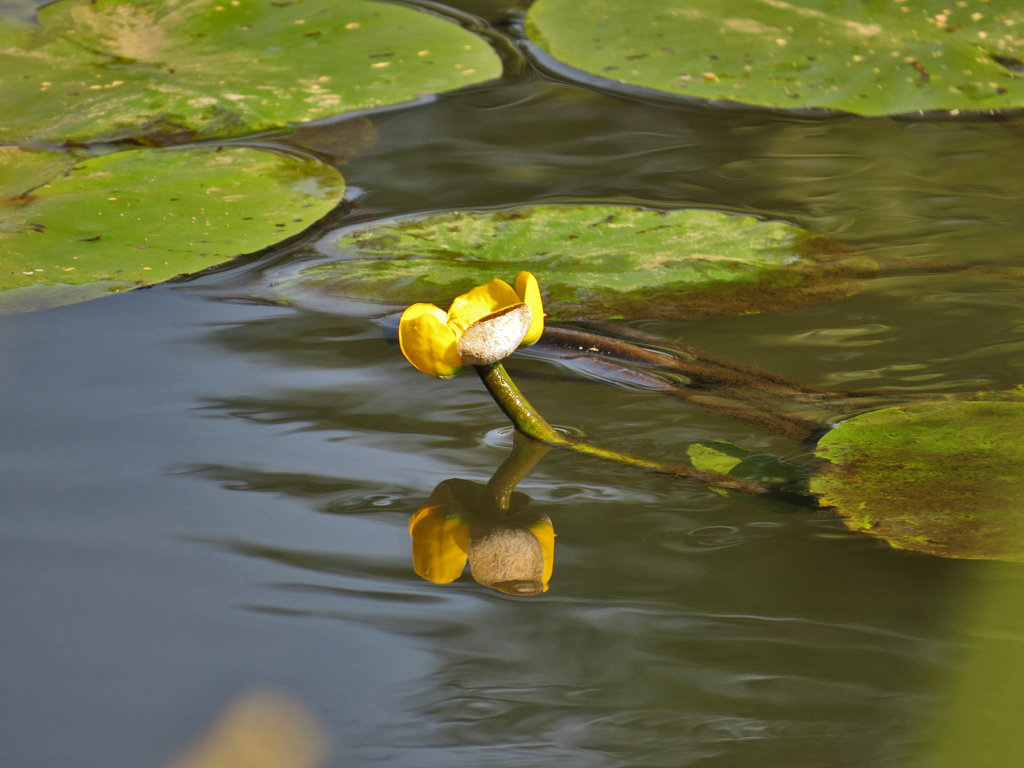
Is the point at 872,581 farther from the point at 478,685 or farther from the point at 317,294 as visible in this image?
the point at 317,294

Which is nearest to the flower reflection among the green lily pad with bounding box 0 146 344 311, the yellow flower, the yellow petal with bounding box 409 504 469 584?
the yellow petal with bounding box 409 504 469 584

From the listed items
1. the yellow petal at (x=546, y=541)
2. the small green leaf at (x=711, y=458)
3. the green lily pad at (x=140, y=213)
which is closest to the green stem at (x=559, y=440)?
the small green leaf at (x=711, y=458)

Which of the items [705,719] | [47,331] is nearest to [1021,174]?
[705,719]

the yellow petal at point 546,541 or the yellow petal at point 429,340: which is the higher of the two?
the yellow petal at point 429,340

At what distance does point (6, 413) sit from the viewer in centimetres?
120

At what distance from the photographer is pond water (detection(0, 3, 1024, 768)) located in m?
0.75

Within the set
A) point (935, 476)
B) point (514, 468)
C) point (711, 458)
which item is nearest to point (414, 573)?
point (514, 468)

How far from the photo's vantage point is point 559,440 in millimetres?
1075

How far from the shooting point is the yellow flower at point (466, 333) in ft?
2.98

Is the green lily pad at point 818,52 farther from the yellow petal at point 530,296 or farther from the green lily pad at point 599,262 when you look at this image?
the yellow petal at point 530,296

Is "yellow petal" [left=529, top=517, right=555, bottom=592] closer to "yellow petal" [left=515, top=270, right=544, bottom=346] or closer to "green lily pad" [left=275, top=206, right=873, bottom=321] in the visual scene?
"yellow petal" [left=515, top=270, right=544, bottom=346]

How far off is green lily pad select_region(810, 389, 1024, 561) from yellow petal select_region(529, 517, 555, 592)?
10.7 inches

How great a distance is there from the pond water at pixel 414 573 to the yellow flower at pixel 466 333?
175 millimetres

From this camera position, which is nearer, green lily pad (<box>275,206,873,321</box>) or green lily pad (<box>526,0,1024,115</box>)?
green lily pad (<box>275,206,873,321</box>)
